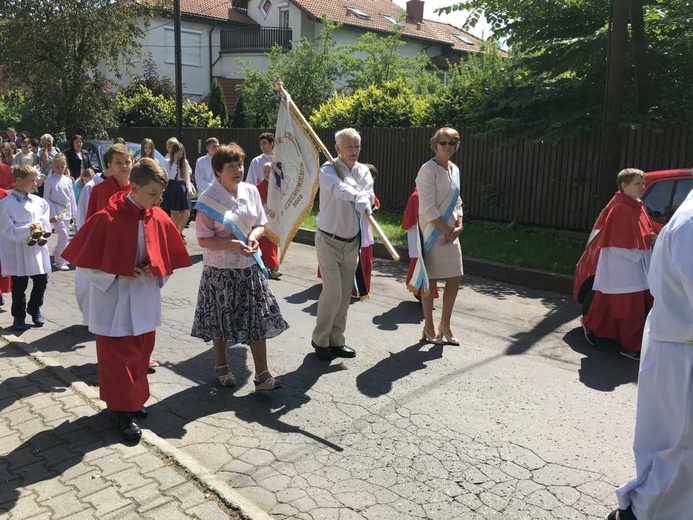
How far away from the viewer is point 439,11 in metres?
12.1

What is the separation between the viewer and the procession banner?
18.7ft

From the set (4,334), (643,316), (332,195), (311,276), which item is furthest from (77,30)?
(643,316)

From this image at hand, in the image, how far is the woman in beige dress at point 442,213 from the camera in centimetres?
582

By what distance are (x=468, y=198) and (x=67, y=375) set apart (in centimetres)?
1007

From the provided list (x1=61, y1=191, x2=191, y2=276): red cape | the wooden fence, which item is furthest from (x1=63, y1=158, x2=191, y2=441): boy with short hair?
the wooden fence

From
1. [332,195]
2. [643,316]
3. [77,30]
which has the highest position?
[77,30]

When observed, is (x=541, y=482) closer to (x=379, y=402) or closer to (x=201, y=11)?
(x=379, y=402)

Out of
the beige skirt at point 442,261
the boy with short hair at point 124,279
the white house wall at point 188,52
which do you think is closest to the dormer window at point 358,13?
the white house wall at point 188,52

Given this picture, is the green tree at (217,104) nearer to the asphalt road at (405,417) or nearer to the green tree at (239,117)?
the green tree at (239,117)

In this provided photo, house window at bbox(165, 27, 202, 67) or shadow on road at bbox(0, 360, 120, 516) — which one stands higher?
house window at bbox(165, 27, 202, 67)

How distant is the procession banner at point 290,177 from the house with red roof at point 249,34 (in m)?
29.6

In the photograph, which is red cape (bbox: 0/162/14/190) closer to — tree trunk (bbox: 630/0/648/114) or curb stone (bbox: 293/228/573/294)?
curb stone (bbox: 293/228/573/294)

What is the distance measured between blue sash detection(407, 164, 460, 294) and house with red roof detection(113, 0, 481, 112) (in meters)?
29.7

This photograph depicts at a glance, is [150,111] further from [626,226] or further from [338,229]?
[626,226]
